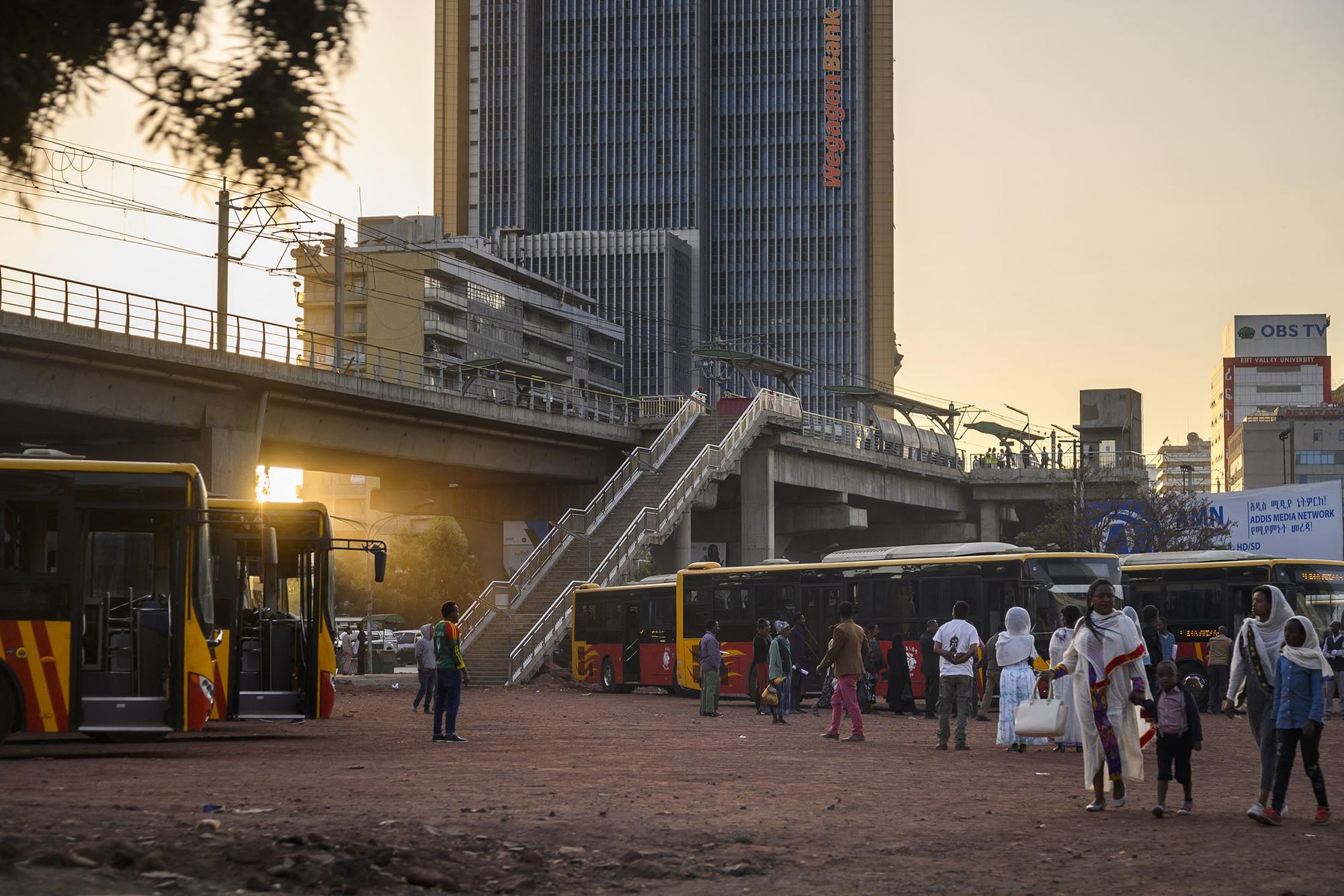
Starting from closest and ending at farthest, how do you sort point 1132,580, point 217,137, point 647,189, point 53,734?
point 217,137 < point 53,734 < point 1132,580 < point 647,189

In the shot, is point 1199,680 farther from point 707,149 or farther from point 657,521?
point 707,149

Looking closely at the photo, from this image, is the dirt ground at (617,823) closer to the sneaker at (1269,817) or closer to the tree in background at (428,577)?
the sneaker at (1269,817)

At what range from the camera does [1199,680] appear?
91.8 feet

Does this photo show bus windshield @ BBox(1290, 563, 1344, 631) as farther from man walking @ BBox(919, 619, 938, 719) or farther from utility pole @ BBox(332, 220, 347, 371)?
utility pole @ BBox(332, 220, 347, 371)

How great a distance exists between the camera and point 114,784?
12945 millimetres

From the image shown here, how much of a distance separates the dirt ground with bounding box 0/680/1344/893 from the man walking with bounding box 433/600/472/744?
660 mm

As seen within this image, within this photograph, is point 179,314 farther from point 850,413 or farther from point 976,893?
point 850,413

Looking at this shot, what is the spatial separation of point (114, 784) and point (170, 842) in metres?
4.60

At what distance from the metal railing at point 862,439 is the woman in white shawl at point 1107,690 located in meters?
45.1

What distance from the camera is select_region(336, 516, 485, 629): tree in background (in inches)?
3625

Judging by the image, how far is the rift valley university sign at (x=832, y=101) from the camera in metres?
142

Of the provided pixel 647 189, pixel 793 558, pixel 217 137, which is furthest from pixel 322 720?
pixel 647 189

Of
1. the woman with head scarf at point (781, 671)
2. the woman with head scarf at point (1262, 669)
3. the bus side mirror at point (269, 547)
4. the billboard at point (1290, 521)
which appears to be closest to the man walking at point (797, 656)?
the woman with head scarf at point (781, 671)

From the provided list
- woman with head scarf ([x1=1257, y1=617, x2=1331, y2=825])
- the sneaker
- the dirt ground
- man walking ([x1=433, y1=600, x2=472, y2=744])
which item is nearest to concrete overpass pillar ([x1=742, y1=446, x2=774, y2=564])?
man walking ([x1=433, y1=600, x2=472, y2=744])
